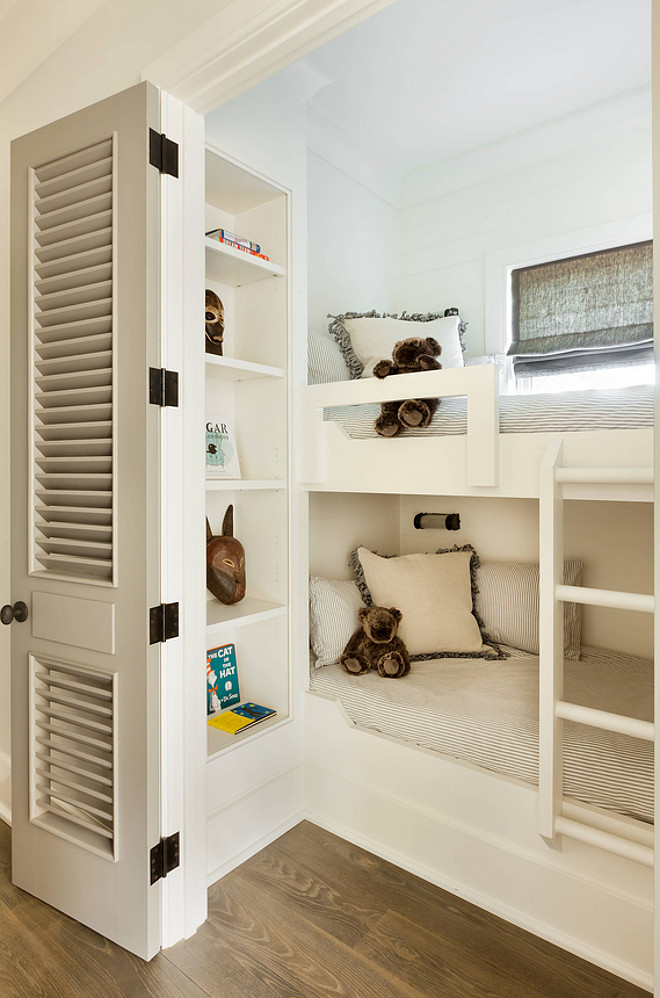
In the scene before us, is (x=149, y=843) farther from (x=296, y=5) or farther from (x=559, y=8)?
(x=559, y=8)

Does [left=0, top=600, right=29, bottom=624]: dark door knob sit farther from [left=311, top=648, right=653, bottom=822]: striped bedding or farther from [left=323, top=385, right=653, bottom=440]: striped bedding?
[left=323, top=385, right=653, bottom=440]: striped bedding

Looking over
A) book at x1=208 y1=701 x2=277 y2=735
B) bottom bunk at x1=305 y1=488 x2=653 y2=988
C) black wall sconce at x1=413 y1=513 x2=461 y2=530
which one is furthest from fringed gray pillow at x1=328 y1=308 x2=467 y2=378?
book at x1=208 y1=701 x2=277 y2=735

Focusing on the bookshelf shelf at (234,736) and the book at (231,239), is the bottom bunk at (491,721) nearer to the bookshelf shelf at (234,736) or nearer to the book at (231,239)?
the bookshelf shelf at (234,736)

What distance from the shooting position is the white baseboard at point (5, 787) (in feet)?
6.64

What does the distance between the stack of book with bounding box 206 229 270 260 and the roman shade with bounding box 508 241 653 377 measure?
134 centimetres

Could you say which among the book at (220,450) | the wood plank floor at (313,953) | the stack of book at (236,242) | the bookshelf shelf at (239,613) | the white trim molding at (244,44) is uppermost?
the white trim molding at (244,44)

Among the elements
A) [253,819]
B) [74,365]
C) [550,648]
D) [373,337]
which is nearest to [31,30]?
[74,365]

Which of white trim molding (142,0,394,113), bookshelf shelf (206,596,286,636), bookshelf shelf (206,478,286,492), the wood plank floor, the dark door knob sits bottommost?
the wood plank floor

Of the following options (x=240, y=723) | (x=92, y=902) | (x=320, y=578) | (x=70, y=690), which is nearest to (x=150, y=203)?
(x=70, y=690)

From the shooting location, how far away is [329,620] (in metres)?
2.22

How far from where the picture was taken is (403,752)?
180 centimetres

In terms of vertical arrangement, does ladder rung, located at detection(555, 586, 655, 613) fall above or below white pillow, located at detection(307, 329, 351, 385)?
below

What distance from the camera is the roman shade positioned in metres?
2.42

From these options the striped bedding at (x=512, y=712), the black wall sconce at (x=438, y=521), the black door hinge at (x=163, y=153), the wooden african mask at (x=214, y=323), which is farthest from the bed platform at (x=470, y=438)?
the black wall sconce at (x=438, y=521)
